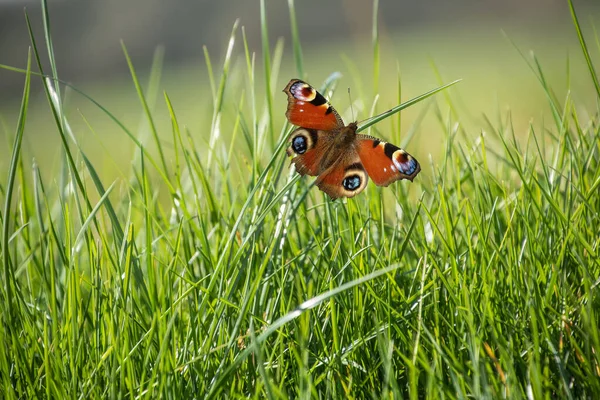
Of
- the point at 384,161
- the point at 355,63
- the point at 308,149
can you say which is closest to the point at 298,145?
the point at 308,149

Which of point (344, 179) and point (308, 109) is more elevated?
point (308, 109)

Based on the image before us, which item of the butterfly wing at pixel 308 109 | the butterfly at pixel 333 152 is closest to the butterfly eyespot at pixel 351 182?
the butterfly at pixel 333 152

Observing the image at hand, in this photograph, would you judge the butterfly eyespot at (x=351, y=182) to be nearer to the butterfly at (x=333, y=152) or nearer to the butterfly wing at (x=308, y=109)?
the butterfly at (x=333, y=152)

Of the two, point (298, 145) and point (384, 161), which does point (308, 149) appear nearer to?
point (298, 145)

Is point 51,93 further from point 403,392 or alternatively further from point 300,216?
point 403,392

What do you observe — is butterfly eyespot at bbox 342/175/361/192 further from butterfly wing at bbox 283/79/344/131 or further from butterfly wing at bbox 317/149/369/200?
butterfly wing at bbox 283/79/344/131

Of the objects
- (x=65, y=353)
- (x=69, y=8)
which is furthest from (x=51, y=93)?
(x=69, y=8)

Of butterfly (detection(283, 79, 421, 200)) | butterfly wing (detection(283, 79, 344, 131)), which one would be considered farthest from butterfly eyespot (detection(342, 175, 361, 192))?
butterfly wing (detection(283, 79, 344, 131))
